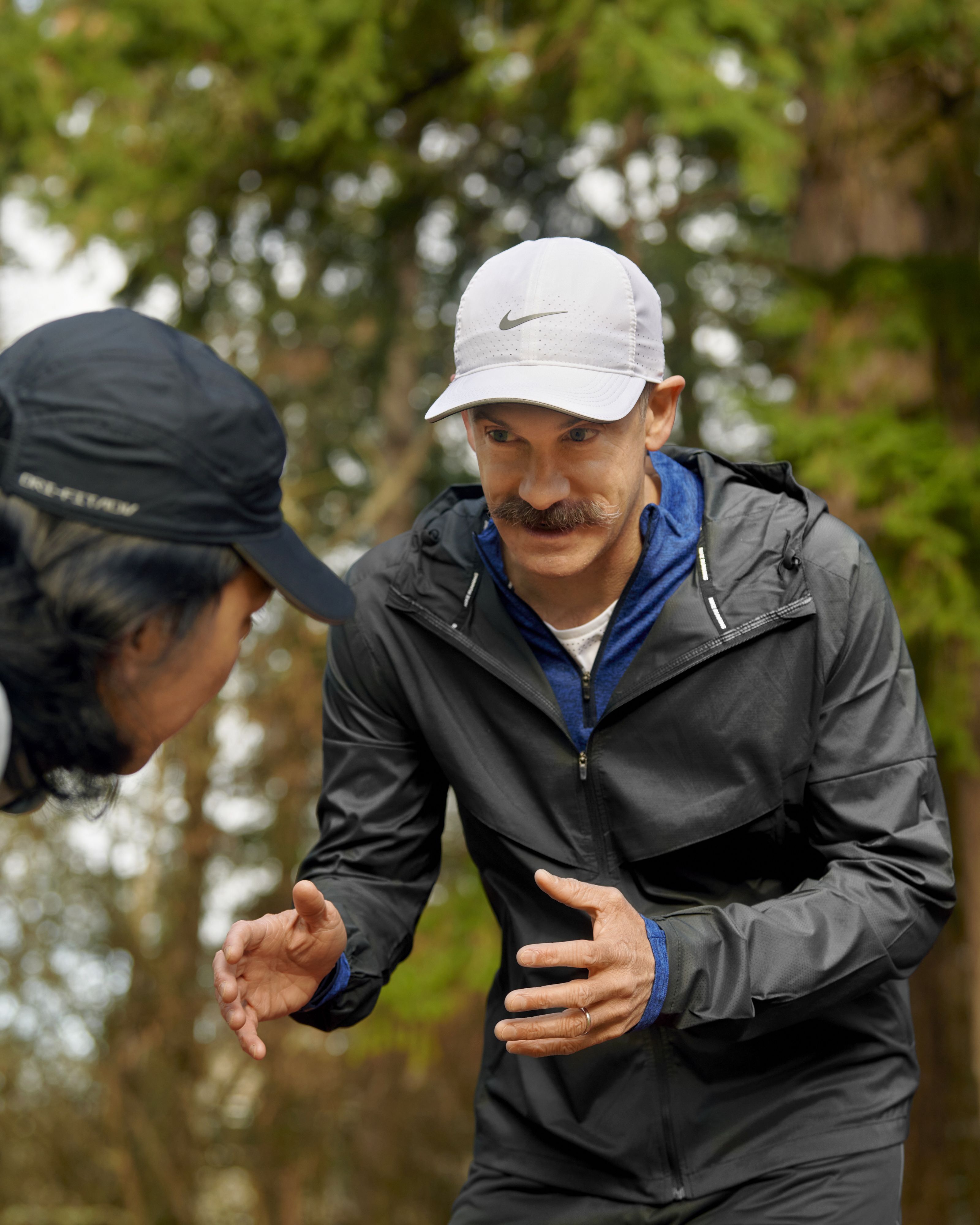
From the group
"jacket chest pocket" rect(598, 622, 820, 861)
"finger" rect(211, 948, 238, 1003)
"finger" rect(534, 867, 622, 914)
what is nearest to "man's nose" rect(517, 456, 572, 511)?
"jacket chest pocket" rect(598, 622, 820, 861)

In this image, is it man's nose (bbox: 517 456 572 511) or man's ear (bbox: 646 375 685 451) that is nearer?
man's nose (bbox: 517 456 572 511)

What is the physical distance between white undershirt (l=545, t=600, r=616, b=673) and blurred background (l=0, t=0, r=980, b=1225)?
10.8ft

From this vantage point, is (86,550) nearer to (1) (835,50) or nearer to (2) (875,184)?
(1) (835,50)

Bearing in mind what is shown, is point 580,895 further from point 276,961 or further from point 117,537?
point 117,537

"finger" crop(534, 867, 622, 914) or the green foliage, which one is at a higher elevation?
"finger" crop(534, 867, 622, 914)

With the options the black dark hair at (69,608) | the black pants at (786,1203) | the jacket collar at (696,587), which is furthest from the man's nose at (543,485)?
the black pants at (786,1203)

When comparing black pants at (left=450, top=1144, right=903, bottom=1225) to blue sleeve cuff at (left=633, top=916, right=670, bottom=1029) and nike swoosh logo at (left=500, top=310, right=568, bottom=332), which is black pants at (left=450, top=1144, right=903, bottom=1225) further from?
nike swoosh logo at (left=500, top=310, right=568, bottom=332)

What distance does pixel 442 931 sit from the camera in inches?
272

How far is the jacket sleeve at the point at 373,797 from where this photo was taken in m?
2.74

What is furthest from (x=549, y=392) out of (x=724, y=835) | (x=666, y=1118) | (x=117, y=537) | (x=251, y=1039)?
(x=666, y=1118)

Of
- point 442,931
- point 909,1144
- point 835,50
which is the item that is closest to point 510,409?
point 835,50

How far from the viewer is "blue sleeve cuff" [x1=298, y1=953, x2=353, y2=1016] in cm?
246

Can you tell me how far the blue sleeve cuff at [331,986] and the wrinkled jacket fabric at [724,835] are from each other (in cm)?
2

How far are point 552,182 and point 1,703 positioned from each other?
26.1 ft
